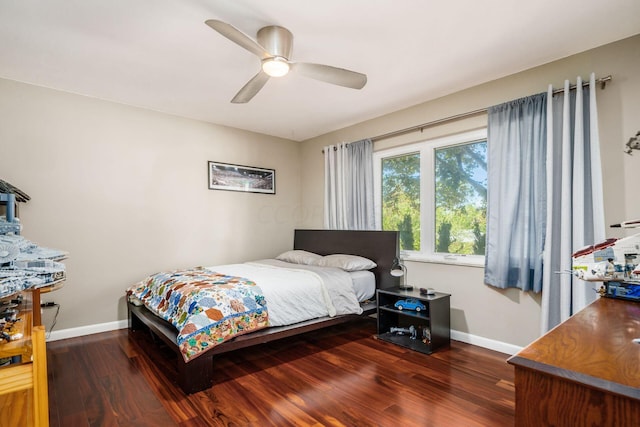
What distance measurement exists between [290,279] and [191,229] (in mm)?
1754

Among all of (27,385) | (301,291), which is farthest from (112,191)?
(27,385)

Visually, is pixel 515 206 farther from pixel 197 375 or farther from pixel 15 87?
pixel 15 87

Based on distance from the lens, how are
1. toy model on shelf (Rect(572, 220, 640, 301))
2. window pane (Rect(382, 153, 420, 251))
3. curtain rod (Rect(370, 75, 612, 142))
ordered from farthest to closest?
window pane (Rect(382, 153, 420, 251)) → curtain rod (Rect(370, 75, 612, 142)) → toy model on shelf (Rect(572, 220, 640, 301))

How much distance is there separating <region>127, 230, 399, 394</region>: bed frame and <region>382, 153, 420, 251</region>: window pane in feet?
0.83

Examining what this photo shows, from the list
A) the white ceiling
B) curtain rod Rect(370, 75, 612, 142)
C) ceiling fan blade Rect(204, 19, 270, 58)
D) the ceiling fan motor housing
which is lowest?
curtain rod Rect(370, 75, 612, 142)

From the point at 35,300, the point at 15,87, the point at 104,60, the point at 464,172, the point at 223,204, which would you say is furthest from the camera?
the point at 223,204

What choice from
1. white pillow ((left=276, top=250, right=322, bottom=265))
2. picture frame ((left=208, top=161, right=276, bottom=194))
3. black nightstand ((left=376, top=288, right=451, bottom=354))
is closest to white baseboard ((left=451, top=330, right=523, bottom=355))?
black nightstand ((left=376, top=288, right=451, bottom=354))

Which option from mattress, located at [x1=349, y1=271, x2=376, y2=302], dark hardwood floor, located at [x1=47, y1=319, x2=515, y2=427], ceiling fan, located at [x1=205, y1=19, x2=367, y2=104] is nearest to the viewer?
dark hardwood floor, located at [x1=47, y1=319, x2=515, y2=427]

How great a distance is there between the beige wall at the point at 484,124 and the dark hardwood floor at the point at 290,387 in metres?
0.35

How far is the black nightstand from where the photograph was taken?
3.03 metres

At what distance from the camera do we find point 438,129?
351 cm

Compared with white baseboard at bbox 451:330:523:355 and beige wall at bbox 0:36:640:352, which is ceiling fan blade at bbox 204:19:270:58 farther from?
white baseboard at bbox 451:330:523:355

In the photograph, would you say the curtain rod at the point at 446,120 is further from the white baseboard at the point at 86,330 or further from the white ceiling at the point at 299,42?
the white baseboard at the point at 86,330

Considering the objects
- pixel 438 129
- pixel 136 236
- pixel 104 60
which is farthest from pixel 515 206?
pixel 136 236
